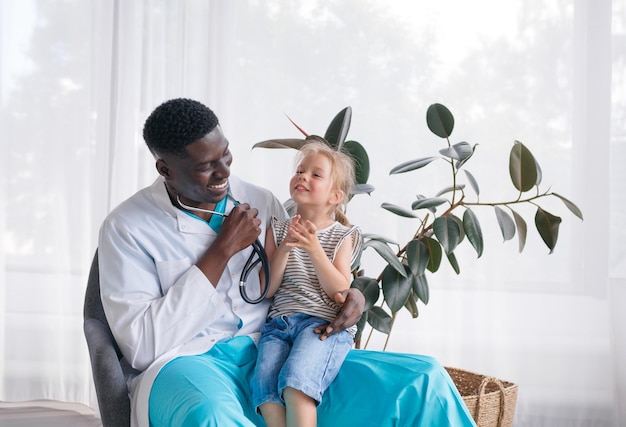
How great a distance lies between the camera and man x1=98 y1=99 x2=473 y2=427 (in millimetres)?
1536

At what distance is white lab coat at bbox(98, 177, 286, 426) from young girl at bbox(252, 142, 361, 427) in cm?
9

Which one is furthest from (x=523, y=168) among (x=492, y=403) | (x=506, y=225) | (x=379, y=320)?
(x=492, y=403)

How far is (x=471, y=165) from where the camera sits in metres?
3.03

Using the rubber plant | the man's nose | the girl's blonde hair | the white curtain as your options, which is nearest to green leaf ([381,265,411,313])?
the rubber plant

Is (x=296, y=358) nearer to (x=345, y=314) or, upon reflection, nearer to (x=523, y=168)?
Result: (x=345, y=314)

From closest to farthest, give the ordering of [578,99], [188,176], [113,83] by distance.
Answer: [188,176]
[578,99]
[113,83]

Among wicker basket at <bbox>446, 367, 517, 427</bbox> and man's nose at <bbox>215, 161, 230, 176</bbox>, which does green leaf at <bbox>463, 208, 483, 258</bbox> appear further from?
man's nose at <bbox>215, 161, 230, 176</bbox>

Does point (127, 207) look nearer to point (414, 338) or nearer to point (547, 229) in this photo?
point (547, 229)

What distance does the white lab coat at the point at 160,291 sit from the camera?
1.61 m

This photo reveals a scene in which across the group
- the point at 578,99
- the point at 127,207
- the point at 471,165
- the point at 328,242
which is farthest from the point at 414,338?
the point at 127,207

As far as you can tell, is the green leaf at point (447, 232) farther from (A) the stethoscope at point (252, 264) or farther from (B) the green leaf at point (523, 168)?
(A) the stethoscope at point (252, 264)

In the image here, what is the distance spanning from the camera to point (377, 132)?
3.11 metres

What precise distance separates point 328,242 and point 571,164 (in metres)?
1.62

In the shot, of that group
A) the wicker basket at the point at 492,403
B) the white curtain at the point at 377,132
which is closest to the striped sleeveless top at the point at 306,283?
the wicker basket at the point at 492,403
